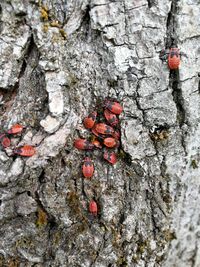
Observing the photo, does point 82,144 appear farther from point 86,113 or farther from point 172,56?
point 172,56

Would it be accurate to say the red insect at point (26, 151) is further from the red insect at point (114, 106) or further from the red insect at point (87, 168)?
the red insect at point (114, 106)

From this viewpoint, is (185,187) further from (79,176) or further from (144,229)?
(79,176)

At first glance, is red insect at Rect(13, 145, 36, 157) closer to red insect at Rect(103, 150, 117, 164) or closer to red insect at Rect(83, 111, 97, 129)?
red insect at Rect(83, 111, 97, 129)

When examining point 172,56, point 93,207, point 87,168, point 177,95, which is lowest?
point 93,207

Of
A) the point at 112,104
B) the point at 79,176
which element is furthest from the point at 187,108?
the point at 79,176

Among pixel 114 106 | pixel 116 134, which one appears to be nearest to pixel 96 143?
pixel 116 134

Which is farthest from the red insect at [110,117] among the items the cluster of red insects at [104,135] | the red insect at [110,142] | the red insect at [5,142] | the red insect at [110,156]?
the red insect at [5,142]

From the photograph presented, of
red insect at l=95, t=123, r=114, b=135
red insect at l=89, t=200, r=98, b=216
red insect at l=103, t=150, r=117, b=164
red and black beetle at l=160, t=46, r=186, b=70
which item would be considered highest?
red and black beetle at l=160, t=46, r=186, b=70

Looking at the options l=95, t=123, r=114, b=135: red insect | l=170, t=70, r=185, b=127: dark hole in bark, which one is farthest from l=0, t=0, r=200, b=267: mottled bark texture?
l=95, t=123, r=114, b=135: red insect
